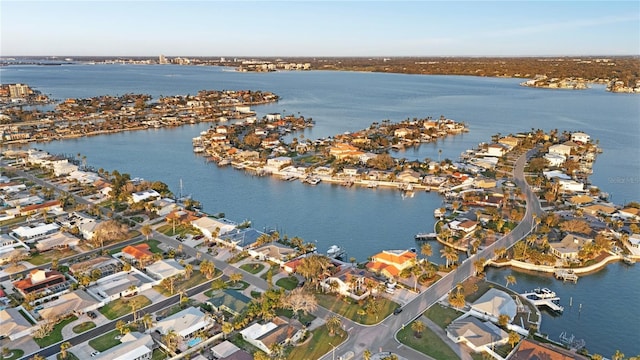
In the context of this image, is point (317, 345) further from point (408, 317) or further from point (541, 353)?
point (541, 353)

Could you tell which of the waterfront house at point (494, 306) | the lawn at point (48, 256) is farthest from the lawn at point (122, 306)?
the waterfront house at point (494, 306)

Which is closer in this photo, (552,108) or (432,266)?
(432,266)

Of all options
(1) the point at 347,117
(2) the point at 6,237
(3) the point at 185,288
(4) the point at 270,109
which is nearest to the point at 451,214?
(3) the point at 185,288

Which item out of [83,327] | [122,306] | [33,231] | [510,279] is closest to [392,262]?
[510,279]

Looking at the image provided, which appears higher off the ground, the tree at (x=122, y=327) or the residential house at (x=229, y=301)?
the tree at (x=122, y=327)

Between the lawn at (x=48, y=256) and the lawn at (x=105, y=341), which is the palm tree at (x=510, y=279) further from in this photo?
the lawn at (x=48, y=256)

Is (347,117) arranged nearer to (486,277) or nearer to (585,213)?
(585,213)
